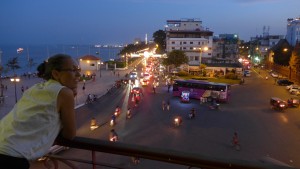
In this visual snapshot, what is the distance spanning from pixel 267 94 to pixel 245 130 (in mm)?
14626

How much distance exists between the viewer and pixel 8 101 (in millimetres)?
27750

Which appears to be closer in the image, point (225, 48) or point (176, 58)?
point (176, 58)

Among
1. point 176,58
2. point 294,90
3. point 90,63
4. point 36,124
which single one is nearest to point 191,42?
point 176,58

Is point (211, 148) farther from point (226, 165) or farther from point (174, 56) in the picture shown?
point (174, 56)

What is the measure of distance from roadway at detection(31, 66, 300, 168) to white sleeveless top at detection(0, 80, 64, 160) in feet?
27.9

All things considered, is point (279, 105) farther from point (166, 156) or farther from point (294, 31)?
point (294, 31)

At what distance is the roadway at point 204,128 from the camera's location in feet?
45.9

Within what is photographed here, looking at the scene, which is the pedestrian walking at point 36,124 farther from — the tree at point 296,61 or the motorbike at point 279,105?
the tree at point 296,61

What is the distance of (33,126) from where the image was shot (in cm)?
204

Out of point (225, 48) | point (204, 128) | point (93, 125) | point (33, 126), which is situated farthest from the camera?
point (225, 48)

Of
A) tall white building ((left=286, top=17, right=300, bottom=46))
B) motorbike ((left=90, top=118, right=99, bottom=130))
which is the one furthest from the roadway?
tall white building ((left=286, top=17, right=300, bottom=46))

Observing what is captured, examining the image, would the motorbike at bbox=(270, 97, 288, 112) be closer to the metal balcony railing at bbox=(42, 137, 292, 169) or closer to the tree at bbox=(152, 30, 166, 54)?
the metal balcony railing at bbox=(42, 137, 292, 169)

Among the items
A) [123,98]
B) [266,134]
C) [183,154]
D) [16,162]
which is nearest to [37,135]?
[16,162]

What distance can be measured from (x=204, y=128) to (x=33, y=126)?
Answer: 1708 centimetres
